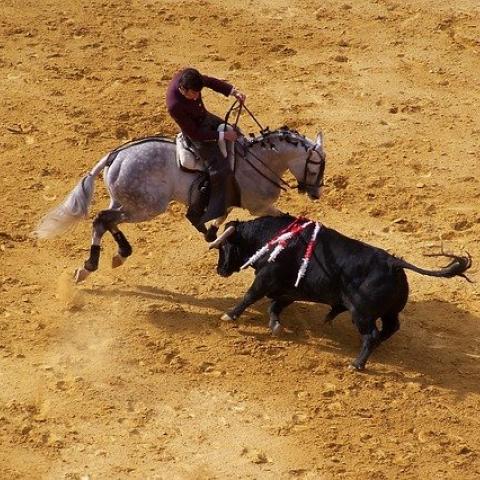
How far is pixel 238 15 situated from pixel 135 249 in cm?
751

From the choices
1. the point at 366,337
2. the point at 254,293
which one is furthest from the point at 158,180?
the point at 366,337

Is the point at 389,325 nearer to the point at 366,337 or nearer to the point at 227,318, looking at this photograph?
the point at 366,337

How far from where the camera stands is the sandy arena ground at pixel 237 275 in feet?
30.6

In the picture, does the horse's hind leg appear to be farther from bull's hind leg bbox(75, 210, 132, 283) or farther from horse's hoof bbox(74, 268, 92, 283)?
horse's hoof bbox(74, 268, 92, 283)

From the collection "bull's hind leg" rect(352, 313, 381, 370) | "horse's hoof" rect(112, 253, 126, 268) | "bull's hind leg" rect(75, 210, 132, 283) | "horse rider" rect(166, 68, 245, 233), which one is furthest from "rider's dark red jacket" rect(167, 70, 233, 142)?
"bull's hind leg" rect(352, 313, 381, 370)

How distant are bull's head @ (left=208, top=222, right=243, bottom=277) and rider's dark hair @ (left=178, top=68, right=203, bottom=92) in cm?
156

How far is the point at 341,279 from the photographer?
10.3m

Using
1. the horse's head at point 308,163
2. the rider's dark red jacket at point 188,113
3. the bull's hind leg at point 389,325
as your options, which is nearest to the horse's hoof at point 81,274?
the rider's dark red jacket at point 188,113

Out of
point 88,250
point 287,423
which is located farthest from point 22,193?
point 287,423

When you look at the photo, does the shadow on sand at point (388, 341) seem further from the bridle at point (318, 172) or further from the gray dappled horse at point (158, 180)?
the bridle at point (318, 172)

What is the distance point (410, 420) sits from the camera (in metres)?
9.70

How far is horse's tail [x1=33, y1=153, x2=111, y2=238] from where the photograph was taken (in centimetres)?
1110

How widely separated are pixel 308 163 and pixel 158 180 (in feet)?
5.50

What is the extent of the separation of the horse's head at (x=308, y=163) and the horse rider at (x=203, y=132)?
74 centimetres
